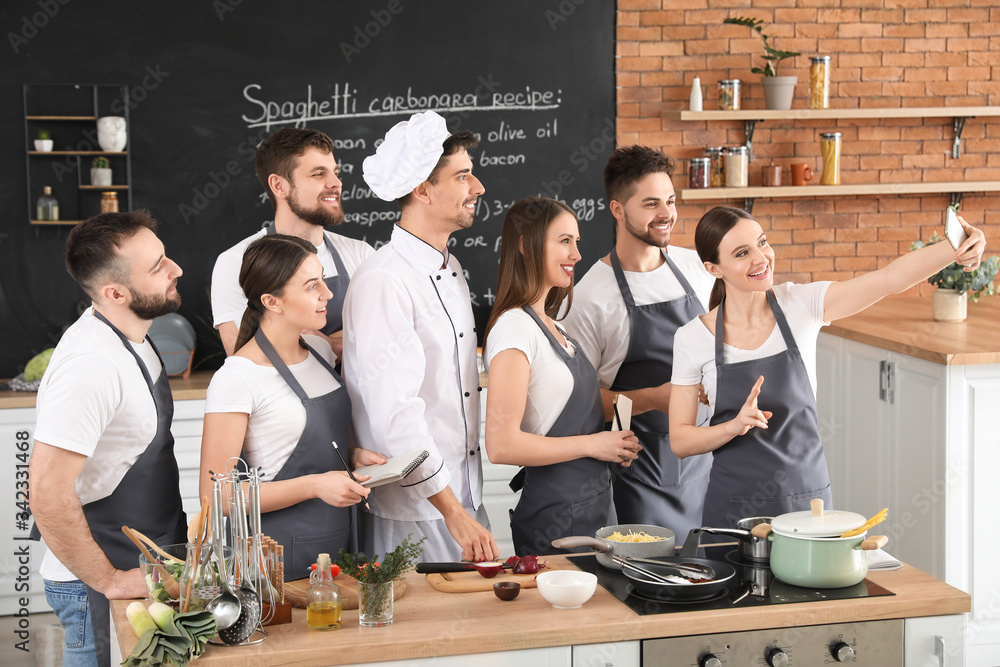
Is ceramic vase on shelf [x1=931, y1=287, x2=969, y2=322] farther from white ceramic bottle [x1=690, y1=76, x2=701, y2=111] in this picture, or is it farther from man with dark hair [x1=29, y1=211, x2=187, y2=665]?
man with dark hair [x1=29, y1=211, x2=187, y2=665]

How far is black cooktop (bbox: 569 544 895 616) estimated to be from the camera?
1910 millimetres

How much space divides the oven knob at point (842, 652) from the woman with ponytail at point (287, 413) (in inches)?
40.5

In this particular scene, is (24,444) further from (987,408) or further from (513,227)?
(987,408)

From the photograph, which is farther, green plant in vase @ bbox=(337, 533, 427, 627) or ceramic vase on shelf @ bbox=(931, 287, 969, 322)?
ceramic vase on shelf @ bbox=(931, 287, 969, 322)

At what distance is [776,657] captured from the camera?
6.15 ft

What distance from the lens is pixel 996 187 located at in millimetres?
5348

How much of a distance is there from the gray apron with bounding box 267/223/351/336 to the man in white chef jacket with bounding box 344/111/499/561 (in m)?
0.54

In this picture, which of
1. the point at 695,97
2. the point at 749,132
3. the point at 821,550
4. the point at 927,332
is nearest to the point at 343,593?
the point at 821,550

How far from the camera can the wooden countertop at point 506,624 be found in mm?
1752

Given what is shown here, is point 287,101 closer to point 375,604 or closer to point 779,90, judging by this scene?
point 779,90

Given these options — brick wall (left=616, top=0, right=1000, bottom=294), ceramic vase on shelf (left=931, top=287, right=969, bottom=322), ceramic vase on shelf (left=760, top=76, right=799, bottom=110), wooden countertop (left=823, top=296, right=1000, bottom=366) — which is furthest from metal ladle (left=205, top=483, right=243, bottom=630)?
ceramic vase on shelf (left=760, top=76, right=799, bottom=110)

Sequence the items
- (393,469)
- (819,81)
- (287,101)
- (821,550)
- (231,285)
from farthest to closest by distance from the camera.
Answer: (819,81) → (287,101) → (231,285) → (393,469) → (821,550)

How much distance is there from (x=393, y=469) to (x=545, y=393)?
1.80 feet

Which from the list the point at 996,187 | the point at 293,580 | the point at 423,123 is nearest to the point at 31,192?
the point at 423,123
